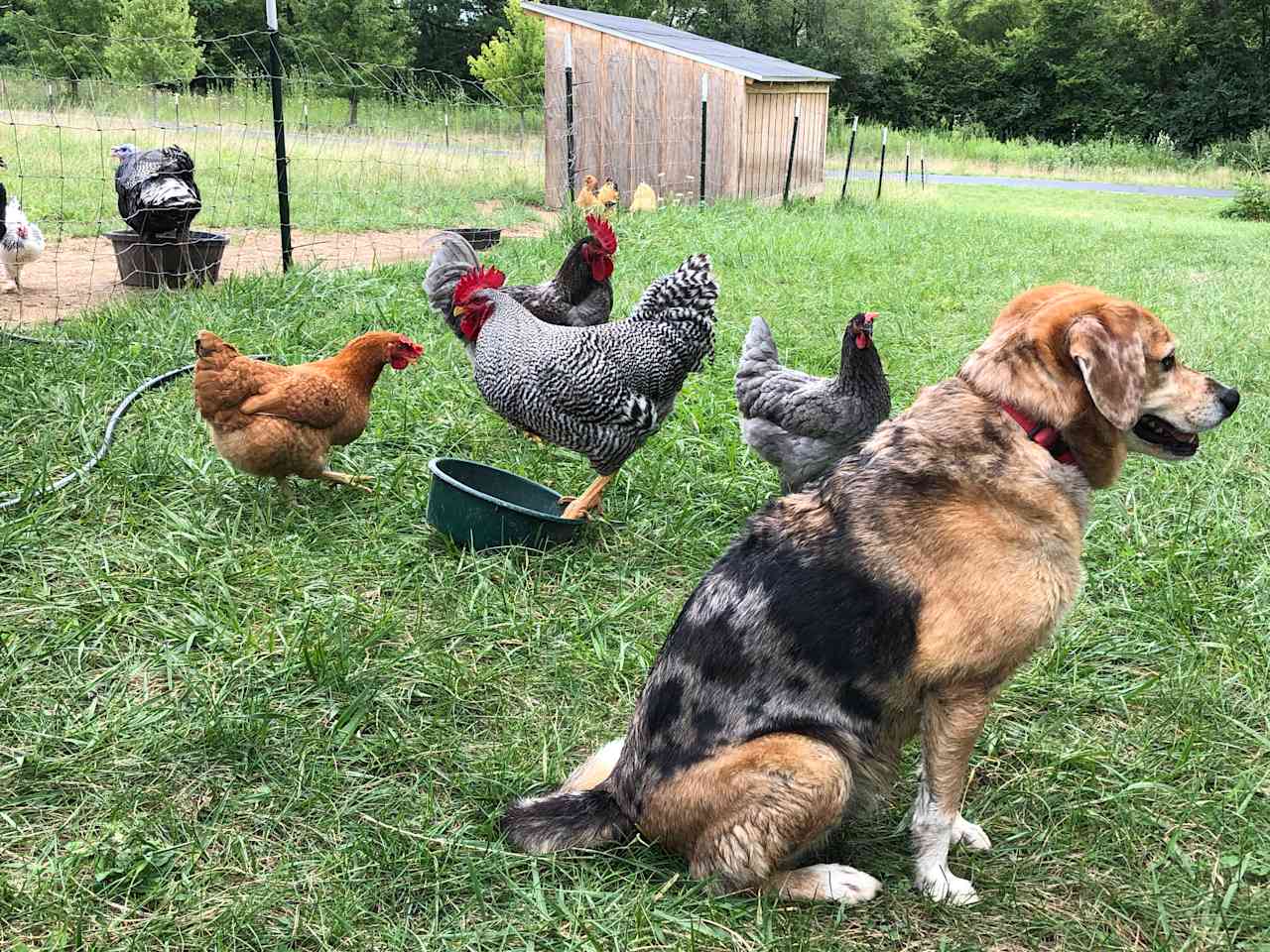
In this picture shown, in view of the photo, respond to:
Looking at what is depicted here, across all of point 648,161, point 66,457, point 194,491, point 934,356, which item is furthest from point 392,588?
point 648,161

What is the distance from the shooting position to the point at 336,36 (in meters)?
32.7

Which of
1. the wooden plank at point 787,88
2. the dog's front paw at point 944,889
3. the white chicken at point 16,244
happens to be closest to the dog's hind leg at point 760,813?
the dog's front paw at point 944,889

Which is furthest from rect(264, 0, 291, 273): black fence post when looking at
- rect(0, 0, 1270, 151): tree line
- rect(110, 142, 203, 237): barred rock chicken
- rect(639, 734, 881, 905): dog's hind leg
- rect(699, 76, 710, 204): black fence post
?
rect(0, 0, 1270, 151): tree line

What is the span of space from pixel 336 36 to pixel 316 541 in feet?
109

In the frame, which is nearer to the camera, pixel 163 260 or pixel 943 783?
pixel 943 783

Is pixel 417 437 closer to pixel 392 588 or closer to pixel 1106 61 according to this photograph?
pixel 392 588

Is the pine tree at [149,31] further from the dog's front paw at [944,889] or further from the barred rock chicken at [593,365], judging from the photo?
the dog's front paw at [944,889]

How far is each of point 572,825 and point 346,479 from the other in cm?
256

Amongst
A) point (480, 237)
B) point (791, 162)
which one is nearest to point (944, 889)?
point (480, 237)

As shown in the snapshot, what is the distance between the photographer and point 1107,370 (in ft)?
7.36

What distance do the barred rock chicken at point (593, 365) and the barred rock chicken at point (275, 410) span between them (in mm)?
718

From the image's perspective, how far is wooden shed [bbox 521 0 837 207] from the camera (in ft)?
49.6

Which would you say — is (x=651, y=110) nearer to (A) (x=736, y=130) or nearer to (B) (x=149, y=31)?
(A) (x=736, y=130)

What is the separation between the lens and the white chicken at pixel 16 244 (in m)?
7.68
